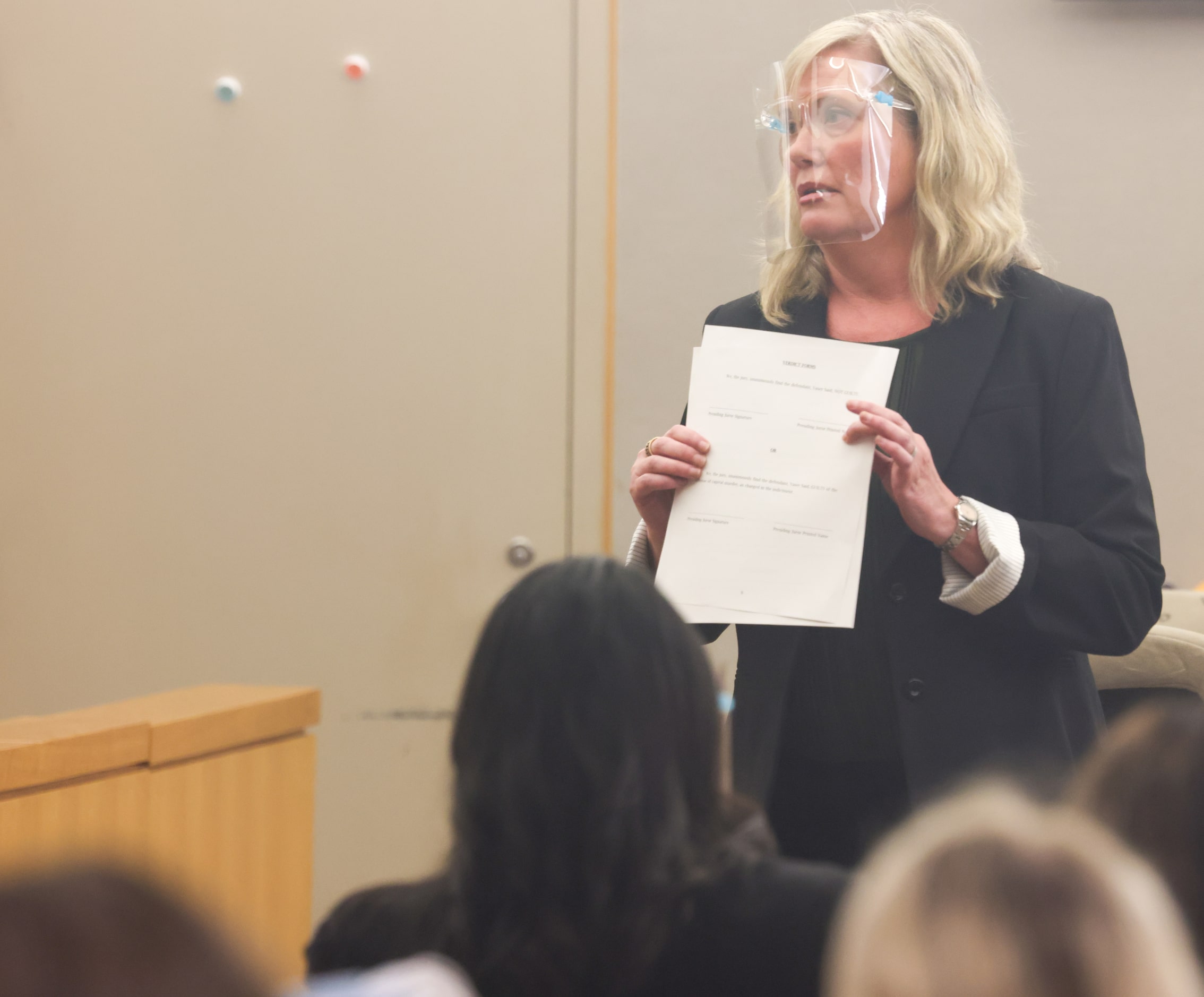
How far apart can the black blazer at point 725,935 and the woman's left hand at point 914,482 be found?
542 millimetres

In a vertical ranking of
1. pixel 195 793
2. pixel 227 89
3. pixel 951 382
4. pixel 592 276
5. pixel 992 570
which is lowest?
pixel 195 793

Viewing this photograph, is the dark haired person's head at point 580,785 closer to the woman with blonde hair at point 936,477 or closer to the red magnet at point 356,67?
the woman with blonde hair at point 936,477

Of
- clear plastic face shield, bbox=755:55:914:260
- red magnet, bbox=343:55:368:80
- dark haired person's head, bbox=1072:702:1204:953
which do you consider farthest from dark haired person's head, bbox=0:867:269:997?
red magnet, bbox=343:55:368:80

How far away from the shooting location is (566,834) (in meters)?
0.88

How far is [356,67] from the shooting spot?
9.61 ft

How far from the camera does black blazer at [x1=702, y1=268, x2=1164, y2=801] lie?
138 cm

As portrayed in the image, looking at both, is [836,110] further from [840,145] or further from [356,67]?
[356,67]

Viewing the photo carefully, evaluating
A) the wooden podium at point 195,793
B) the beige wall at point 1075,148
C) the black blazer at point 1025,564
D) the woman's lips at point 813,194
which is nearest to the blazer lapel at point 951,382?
the black blazer at point 1025,564

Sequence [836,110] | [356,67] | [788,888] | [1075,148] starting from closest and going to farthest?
1. [788,888]
2. [836,110]
3. [1075,148]
4. [356,67]

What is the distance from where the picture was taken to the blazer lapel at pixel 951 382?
147 centimetres

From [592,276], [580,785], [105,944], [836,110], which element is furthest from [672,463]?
[592,276]

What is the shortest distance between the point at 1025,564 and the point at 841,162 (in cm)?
55

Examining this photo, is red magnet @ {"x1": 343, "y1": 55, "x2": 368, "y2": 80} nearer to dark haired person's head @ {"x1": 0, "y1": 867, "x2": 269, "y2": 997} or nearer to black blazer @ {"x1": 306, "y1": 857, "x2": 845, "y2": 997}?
black blazer @ {"x1": 306, "y1": 857, "x2": 845, "y2": 997}

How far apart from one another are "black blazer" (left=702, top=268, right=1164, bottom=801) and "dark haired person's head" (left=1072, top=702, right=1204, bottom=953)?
1.73 feet
